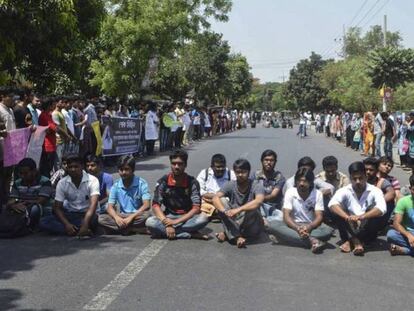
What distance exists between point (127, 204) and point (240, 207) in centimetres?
147

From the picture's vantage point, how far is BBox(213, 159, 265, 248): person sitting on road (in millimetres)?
7105

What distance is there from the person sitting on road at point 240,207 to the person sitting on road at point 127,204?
37.7 inches

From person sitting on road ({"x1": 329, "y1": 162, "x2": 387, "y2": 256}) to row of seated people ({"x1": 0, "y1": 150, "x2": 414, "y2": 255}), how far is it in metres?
0.01

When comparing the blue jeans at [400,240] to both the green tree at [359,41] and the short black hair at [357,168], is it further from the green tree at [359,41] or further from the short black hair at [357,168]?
the green tree at [359,41]

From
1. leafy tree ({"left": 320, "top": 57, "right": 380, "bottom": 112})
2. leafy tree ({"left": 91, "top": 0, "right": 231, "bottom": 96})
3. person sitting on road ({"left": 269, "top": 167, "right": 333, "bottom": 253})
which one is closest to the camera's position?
person sitting on road ({"left": 269, "top": 167, "right": 333, "bottom": 253})

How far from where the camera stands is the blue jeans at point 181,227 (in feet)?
24.0

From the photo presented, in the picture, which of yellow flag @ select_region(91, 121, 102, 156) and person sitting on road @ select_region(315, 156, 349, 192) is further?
yellow flag @ select_region(91, 121, 102, 156)

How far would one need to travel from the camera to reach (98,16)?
42.3 ft

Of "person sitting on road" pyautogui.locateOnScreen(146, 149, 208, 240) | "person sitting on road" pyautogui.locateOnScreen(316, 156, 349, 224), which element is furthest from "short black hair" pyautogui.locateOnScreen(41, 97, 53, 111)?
"person sitting on road" pyautogui.locateOnScreen(316, 156, 349, 224)

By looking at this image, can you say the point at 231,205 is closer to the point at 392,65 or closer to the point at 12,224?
the point at 12,224

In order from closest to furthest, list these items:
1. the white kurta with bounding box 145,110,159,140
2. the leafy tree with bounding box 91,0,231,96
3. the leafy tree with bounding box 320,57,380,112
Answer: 1. the white kurta with bounding box 145,110,159,140
2. the leafy tree with bounding box 91,0,231,96
3. the leafy tree with bounding box 320,57,380,112

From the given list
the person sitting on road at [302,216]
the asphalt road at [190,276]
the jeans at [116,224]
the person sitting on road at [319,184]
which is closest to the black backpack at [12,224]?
the asphalt road at [190,276]

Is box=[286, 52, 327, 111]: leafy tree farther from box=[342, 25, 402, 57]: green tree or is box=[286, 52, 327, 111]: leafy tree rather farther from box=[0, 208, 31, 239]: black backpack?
box=[0, 208, 31, 239]: black backpack

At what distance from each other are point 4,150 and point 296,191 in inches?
177
